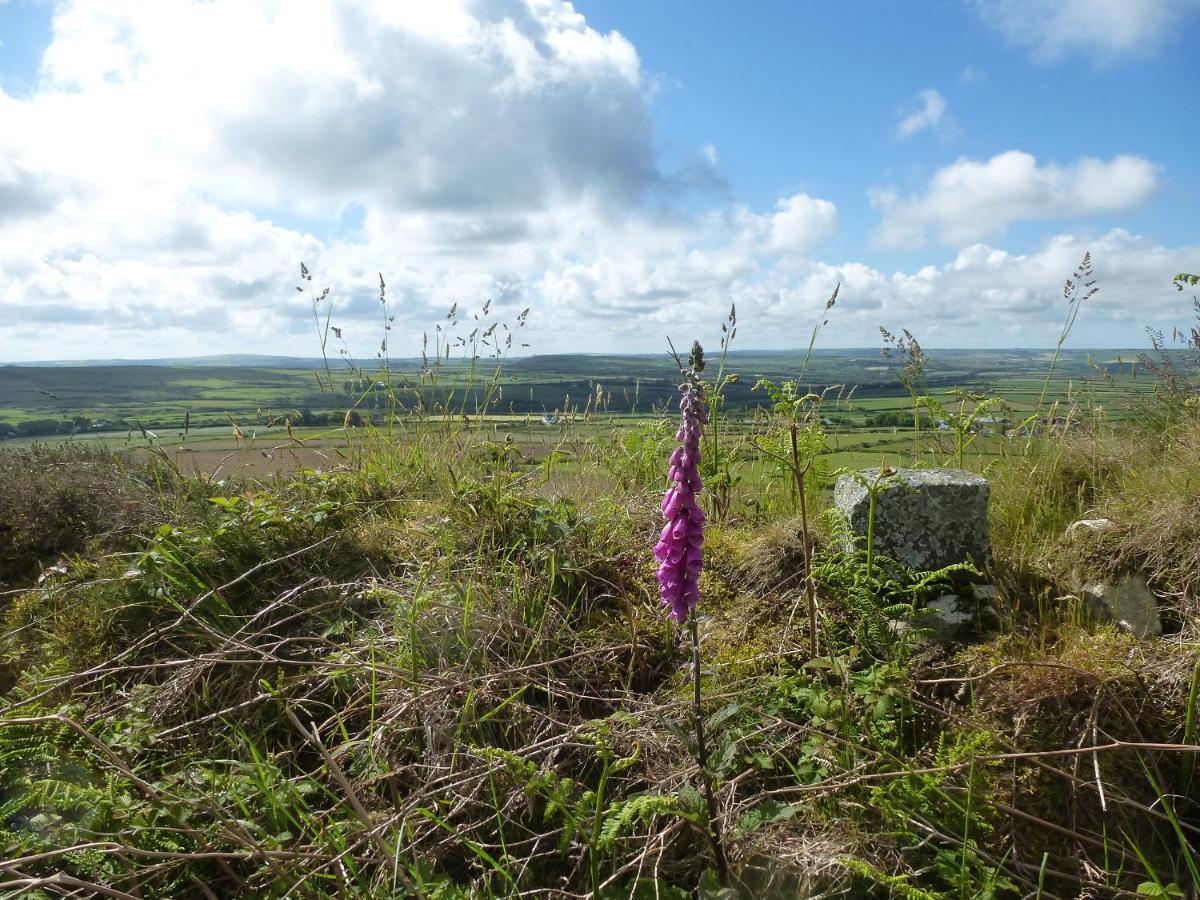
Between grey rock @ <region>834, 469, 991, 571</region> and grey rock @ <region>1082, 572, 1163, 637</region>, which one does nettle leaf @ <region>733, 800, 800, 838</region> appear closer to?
grey rock @ <region>834, 469, 991, 571</region>

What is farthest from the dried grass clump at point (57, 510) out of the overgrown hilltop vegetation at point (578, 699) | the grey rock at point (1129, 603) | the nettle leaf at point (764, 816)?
the grey rock at point (1129, 603)

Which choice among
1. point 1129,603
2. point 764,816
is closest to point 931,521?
point 1129,603

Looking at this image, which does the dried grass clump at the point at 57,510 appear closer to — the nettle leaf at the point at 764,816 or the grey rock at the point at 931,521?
the nettle leaf at the point at 764,816

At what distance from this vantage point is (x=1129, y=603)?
3.24 metres

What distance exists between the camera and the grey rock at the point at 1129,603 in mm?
3154

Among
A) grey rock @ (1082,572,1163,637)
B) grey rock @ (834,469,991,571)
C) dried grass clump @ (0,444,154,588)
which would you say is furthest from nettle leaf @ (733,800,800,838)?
dried grass clump @ (0,444,154,588)

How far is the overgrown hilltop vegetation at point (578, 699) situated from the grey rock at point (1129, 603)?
0.10 m

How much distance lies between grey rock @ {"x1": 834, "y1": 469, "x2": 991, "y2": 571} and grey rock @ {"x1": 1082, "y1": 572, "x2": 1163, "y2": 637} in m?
0.50

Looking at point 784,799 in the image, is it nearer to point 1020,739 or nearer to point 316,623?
point 1020,739

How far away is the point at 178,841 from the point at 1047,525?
4790 millimetres

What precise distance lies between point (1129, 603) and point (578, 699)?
110 inches

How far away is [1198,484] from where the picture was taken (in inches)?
142

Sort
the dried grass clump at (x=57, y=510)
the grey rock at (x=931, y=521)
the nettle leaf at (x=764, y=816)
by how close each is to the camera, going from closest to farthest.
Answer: the nettle leaf at (x=764, y=816)
the grey rock at (x=931, y=521)
the dried grass clump at (x=57, y=510)

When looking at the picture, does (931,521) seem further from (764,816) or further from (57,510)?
(57,510)
